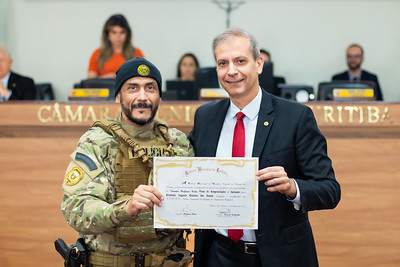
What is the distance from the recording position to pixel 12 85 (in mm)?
4750

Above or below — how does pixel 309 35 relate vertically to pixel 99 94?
above

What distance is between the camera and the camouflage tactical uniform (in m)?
1.75

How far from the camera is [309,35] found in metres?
6.81

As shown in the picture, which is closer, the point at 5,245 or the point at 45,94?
the point at 5,245

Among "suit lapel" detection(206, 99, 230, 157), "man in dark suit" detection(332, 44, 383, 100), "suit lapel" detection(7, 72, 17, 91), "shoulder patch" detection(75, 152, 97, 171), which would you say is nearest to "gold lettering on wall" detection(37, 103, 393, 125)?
"suit lapel" detection(206, 99, 230, 157)

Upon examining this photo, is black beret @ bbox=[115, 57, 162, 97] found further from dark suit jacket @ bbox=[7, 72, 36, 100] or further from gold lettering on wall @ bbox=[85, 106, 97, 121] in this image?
dark suit jacket @ bbox=[7, 72, 36, 100]

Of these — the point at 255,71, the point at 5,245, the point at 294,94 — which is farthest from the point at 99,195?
the point at 294,94

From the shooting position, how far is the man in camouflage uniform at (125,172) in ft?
6.10

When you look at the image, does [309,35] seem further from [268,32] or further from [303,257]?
[303,257]

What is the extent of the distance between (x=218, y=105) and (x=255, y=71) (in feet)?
0.92

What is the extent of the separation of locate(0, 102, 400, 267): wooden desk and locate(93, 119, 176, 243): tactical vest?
4.66 feet

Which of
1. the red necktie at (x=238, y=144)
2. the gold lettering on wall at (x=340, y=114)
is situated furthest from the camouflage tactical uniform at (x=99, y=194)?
the gold lettering on wall at (x=340, y=114)

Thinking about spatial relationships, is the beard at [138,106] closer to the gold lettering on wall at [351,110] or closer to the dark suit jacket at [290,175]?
the dark suit jacket at [290,175]

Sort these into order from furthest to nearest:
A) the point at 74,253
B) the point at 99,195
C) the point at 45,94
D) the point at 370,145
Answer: the point at 45,94, the point at 370,145, the point at 74,253, the point at 99,195
